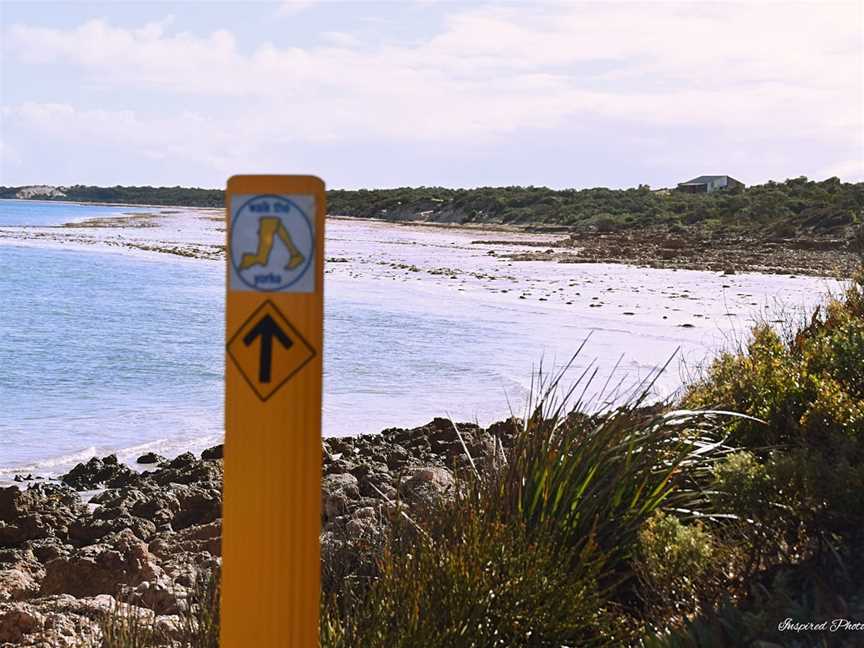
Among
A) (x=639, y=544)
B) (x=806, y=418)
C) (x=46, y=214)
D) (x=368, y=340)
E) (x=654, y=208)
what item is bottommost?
(x=368, y=340)

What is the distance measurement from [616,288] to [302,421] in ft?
76.6

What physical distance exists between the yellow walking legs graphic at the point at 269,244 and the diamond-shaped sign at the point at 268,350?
80mm

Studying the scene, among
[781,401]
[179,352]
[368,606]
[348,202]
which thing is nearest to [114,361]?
[179,352]

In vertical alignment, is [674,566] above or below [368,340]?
above

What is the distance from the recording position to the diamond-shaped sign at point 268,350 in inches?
79.0

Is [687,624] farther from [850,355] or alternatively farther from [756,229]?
[756,229]

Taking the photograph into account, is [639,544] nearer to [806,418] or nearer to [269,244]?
[806,418]

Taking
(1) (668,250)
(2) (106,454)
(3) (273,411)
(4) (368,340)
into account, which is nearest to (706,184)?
(1) (668,250)

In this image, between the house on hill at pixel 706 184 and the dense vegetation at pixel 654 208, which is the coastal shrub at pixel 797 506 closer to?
the dense vegetation at pixel 654 208

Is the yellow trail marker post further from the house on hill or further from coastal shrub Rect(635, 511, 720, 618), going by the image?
the house on hill

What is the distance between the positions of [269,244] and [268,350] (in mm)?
196

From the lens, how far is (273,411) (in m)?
2.03

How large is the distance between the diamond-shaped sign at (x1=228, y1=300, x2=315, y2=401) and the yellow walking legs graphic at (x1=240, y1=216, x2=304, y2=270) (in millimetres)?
80

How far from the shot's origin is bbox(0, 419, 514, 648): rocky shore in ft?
16.9
